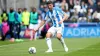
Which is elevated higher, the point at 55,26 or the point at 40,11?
the point at 55,26

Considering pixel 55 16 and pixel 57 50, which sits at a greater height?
pixel 55 16

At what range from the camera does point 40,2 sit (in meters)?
36.5

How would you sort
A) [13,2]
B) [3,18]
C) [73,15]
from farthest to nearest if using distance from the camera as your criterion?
[13,2] < [73,15] < [3,18]

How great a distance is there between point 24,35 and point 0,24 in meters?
1.95

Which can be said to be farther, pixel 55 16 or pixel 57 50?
pixel 57 50

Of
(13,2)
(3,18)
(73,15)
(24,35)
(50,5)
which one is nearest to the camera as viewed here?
(50,5)

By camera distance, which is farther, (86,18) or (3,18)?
(86,18)

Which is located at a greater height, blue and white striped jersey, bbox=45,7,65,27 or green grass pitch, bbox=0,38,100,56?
blue and white striped jersey, bbox=45,7,65,27

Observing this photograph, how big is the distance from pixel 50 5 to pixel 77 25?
50.0 feet

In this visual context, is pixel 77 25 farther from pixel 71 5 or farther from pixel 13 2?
pixel 13 2

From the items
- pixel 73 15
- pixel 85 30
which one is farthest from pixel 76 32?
pixel 73 15

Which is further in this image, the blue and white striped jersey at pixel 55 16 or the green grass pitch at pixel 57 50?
the blue and white striped jersey at pixel 55 16

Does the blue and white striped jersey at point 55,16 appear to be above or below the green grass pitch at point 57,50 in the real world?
above

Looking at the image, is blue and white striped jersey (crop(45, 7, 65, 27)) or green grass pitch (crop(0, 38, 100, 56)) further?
blue and white striped jersey (crop(45, 7, 65, 27))
